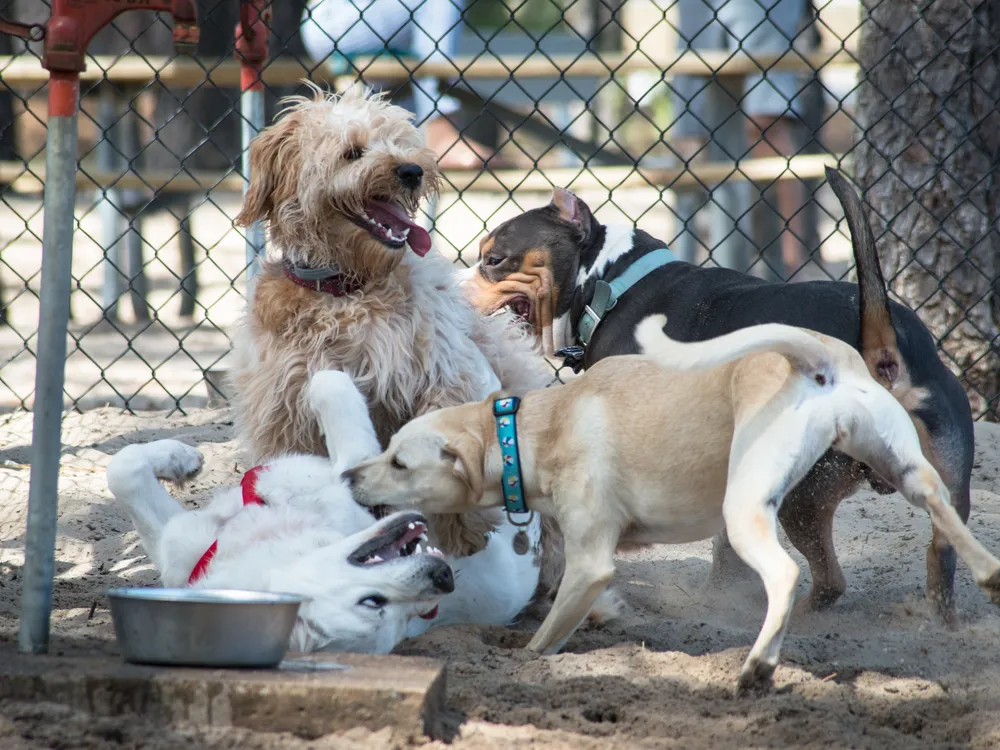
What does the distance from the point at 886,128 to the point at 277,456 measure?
3539 mm

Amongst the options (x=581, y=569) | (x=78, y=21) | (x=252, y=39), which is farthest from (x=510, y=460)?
(x=252, y=39)

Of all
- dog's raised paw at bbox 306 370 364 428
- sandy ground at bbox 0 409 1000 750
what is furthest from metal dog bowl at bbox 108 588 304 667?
dog's raised paw at bbox 306 370 364 428

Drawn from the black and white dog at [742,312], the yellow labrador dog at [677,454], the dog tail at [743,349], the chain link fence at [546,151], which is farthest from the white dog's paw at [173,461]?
the black and white dog at [742,312]

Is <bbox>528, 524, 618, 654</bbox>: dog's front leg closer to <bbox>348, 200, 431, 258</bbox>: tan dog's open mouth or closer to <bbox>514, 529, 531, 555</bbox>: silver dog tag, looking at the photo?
<bbox>514, 529, 531, 555</bbox>: silver dog tag

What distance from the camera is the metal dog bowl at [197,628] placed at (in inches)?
91.0

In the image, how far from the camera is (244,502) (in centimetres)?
317

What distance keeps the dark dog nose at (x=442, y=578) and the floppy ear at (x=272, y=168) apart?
1.52m

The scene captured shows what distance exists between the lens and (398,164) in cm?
367

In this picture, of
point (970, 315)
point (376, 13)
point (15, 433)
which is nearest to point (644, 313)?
point (970, 315)

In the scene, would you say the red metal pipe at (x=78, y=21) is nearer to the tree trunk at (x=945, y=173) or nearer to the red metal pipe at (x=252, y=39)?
the red metal pipe at (x=252, y=39)

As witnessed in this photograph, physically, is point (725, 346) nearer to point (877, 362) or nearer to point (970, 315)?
point (877, 362)

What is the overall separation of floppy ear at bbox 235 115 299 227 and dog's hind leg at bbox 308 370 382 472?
66 centimetres

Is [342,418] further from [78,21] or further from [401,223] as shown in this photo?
[78,21]

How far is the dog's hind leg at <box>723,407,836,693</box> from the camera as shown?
2623 mm
